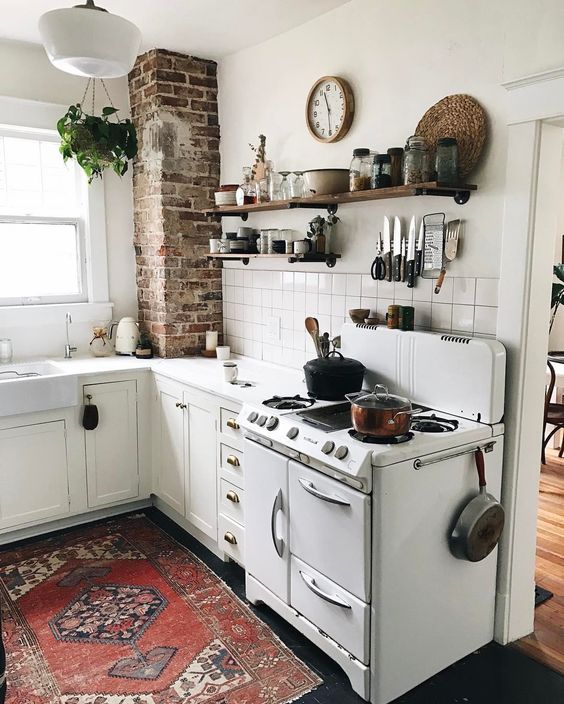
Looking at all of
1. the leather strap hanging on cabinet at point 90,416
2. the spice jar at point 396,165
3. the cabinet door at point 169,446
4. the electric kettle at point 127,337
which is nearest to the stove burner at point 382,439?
A: the spice jar at point 396,165

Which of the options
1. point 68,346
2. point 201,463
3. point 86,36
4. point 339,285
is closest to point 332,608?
point 201,463

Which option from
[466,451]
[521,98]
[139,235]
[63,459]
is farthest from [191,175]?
[466,451]

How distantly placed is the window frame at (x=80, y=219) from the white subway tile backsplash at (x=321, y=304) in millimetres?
836

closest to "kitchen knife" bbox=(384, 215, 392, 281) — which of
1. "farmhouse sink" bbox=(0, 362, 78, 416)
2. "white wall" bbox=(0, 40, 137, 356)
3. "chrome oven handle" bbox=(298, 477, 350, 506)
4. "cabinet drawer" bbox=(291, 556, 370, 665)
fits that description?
"chrome oven handle" bbox=(298, 477, 350, 506)

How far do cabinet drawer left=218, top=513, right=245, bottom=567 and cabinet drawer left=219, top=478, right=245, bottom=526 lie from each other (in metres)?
0.03

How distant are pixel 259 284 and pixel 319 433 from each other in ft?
5.66

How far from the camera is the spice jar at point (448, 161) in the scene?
2.43 metres

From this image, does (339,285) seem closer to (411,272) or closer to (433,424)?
(411,272)

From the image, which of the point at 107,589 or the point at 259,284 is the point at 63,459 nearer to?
the point at 107,589

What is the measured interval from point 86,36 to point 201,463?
79.4 inches

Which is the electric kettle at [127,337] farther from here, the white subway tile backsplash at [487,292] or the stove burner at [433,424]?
the white subway tile backsplash at [487,292]

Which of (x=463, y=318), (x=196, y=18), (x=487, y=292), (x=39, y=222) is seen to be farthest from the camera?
(x=39, y=222)

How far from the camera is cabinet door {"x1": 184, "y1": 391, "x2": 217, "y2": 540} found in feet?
10.4

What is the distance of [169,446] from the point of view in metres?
3.59
